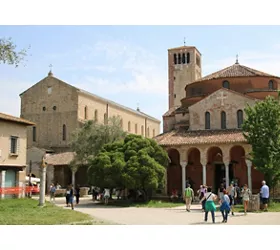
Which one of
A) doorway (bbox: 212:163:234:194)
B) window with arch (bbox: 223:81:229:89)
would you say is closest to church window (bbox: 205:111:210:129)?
doorway (bbox: 212:163:234:194)

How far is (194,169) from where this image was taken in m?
33.1

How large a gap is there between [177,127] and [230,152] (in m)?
6.57

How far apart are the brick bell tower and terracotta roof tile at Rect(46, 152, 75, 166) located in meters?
20.2

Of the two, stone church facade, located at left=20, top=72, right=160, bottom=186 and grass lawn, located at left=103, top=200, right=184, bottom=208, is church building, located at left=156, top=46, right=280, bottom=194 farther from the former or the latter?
stone church facade, located at left=20, top=72, right=160, bottom=186

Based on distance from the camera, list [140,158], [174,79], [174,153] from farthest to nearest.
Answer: [174,79] → [174,153] → [140,158]

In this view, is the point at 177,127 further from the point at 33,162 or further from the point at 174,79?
the point at 174,79

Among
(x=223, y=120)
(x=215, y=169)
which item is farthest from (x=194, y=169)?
(x=223, y=120)

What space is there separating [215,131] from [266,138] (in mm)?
7878

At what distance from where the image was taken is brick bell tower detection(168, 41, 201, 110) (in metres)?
61.6

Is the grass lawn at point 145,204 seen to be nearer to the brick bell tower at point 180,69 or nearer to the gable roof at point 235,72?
the gable roof at point 235,72

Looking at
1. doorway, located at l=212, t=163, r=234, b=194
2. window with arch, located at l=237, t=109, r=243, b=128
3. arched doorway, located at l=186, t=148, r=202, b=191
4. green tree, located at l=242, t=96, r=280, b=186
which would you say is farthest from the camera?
arched doorway, located at l=186, t=148, r=202, b=191

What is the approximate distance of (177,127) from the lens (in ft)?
119

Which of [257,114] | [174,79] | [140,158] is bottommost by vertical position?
[140,158]
